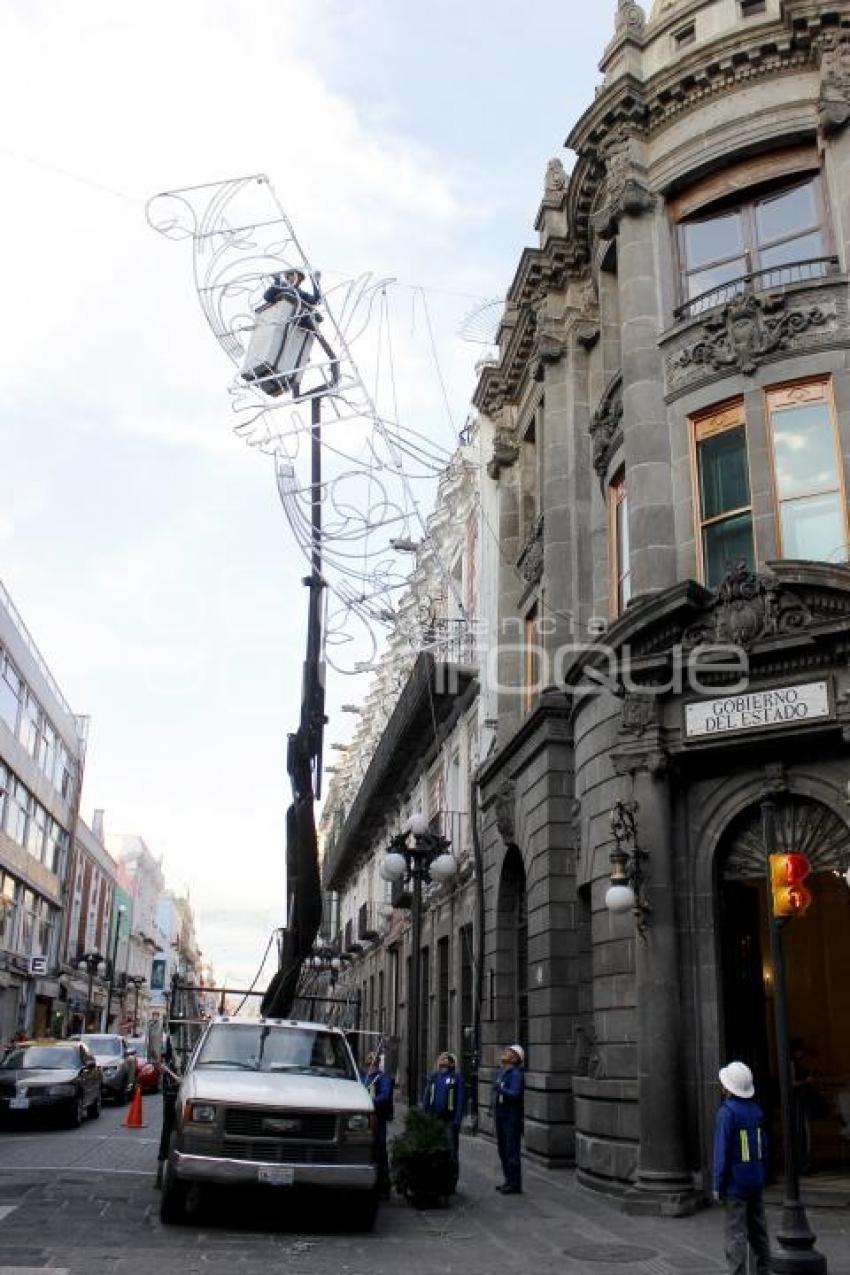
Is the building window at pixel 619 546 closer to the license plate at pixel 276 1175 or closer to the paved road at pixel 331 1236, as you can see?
the paved road at pixel 331 1236

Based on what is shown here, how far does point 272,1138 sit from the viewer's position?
10.7 metres

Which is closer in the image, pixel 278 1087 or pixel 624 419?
pixel 278 1087

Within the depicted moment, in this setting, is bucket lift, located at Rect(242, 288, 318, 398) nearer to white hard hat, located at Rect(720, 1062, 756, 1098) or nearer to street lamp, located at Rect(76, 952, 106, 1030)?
white hard hat, located at Rect(720, 1062, 756, 1098)

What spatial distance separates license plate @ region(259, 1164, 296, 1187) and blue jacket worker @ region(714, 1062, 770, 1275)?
3.86 m

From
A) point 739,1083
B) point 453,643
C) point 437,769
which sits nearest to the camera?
point 739,1083

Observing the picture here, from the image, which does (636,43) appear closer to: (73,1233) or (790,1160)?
(790,1160)

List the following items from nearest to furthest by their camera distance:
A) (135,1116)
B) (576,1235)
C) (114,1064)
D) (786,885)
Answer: (786,885), (576,1235), (135,1116), (114,1064)

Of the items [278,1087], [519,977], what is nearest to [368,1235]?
[278,1087]

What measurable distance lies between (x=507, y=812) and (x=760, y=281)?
9745mm

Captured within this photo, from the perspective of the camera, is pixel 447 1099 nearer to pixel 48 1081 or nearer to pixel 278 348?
pixel 278 348

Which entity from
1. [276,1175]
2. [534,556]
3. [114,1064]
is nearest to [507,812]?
[534,556]

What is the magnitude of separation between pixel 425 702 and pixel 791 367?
56.2 ft

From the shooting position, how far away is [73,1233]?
10.1m

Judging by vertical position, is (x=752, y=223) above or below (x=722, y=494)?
above
